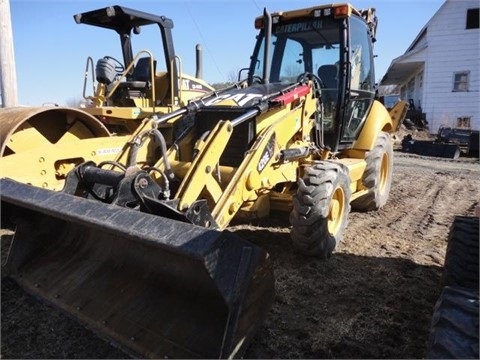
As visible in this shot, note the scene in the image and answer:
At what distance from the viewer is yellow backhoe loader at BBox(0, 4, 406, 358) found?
241cm

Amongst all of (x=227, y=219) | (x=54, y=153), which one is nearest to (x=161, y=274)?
(x=227, y=219)

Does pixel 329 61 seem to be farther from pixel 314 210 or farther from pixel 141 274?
pixel 141 274

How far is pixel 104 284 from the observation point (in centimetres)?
306

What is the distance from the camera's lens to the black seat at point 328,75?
5133 millimetres

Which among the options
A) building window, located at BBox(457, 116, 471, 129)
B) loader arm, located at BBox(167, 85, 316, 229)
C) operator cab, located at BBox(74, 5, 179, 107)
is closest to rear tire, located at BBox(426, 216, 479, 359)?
loader arm, located at BBox(167, 85, 316, 229)

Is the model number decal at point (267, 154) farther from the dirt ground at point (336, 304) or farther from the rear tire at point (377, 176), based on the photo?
the rear tire at point (377, 176)

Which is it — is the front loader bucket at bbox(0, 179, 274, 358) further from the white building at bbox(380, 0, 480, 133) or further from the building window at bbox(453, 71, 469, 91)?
the building window at bbox(453, 71, 469, 91)

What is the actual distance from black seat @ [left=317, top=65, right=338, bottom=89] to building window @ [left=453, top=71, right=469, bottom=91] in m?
16.8

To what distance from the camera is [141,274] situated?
119 inches

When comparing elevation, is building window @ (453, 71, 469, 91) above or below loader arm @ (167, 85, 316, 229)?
above

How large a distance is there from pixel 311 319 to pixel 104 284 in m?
1.54

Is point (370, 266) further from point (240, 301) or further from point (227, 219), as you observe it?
point (240, 301)

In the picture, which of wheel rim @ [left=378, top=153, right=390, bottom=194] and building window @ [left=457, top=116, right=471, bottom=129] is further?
building window @ [left=457, top=116, right=471, bottom=129]

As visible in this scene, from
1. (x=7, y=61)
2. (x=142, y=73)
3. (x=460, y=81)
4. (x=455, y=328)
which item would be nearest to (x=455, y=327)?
(x=455, y=328)
